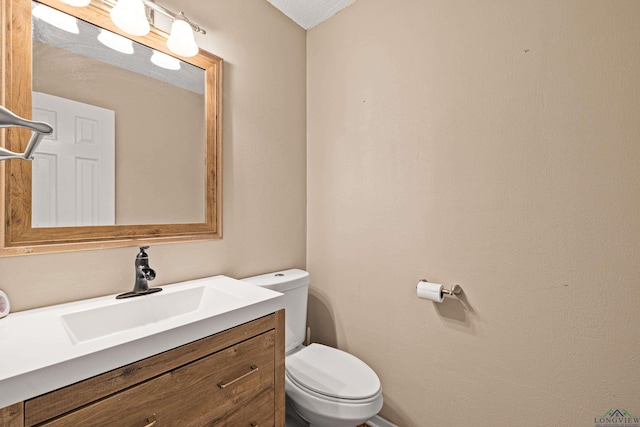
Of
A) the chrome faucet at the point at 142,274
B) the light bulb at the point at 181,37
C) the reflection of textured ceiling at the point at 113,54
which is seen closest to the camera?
the reflection of textured ceiling at the point at 113,54

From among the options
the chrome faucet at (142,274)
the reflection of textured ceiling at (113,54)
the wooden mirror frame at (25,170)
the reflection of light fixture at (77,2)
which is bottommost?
the chrome faucet at (142,274)

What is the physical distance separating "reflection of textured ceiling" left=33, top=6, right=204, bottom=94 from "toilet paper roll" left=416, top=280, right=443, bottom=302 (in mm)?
1394

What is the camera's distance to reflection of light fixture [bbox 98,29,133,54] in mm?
1087

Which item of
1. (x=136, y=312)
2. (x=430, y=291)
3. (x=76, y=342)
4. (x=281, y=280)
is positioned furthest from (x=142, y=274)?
(x=430, y=291)

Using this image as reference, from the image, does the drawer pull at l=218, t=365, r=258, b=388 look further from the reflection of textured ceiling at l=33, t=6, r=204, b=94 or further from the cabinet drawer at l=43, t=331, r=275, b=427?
the reflection of textured ceiling at l=33, t=6, r=204, b=94

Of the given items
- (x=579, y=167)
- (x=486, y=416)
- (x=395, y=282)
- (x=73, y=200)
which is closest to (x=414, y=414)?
(x=486, y=416)

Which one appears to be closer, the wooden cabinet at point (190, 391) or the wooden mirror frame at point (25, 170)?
the wooden cabinet at point (190, 391)

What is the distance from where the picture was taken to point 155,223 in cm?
122

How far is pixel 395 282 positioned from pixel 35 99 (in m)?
1.63

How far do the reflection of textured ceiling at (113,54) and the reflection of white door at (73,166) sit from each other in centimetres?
19

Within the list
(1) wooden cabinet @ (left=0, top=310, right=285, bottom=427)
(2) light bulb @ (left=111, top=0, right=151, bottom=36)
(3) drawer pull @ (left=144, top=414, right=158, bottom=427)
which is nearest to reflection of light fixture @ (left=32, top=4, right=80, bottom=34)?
(2) light bulb @ (left=111, top=0, right=151, bottom=36)

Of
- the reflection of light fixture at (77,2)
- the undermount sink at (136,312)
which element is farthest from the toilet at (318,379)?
the reflection of light fixture at (77,2)

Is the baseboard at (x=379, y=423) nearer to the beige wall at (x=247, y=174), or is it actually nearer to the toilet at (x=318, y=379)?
the toilet at (x=318, y=379)

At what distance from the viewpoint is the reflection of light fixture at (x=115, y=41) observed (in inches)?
42.8
